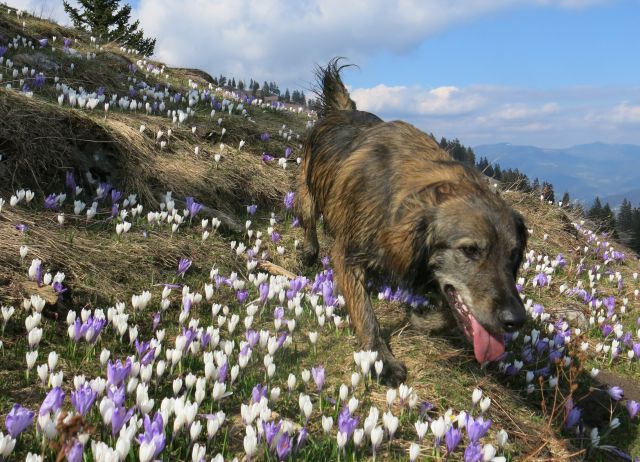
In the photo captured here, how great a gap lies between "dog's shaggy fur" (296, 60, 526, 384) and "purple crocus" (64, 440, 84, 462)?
9.77 ft

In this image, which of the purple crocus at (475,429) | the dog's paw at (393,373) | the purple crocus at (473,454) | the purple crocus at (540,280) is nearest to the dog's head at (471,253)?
the dog's paw at (393,373)

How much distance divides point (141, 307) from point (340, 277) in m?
2.20

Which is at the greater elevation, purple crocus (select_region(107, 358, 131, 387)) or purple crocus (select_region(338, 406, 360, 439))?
purple crocus (select_region(107, 358, 131, 387))

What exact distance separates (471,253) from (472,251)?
2cm

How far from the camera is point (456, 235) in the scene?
15.9 feet

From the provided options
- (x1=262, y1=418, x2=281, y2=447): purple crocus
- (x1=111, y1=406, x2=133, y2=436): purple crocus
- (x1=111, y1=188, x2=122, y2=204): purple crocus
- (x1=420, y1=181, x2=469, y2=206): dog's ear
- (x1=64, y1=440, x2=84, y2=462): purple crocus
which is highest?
(x1=420, y1=181, x2=469, y2=206): dog's ear

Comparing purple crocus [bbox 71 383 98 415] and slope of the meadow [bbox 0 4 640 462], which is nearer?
purple crocus [bbox 71 383 98 415]

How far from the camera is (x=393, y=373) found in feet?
16.3

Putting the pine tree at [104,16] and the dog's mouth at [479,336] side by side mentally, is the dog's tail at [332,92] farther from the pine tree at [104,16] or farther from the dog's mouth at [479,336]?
the pine tree at [104,16]

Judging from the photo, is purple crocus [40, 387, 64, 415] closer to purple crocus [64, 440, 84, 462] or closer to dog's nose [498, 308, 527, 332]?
purple crocus [64, 440, 84, 462]

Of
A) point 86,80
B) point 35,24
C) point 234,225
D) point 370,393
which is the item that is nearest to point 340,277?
point 370,393

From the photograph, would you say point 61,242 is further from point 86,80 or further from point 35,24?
point 35,24

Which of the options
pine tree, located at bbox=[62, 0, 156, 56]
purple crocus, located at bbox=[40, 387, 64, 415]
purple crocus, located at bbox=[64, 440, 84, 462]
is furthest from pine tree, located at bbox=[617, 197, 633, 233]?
purple crocus, located at bbox=[64, 440, 84, 462]

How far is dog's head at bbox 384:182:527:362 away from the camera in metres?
4.49
